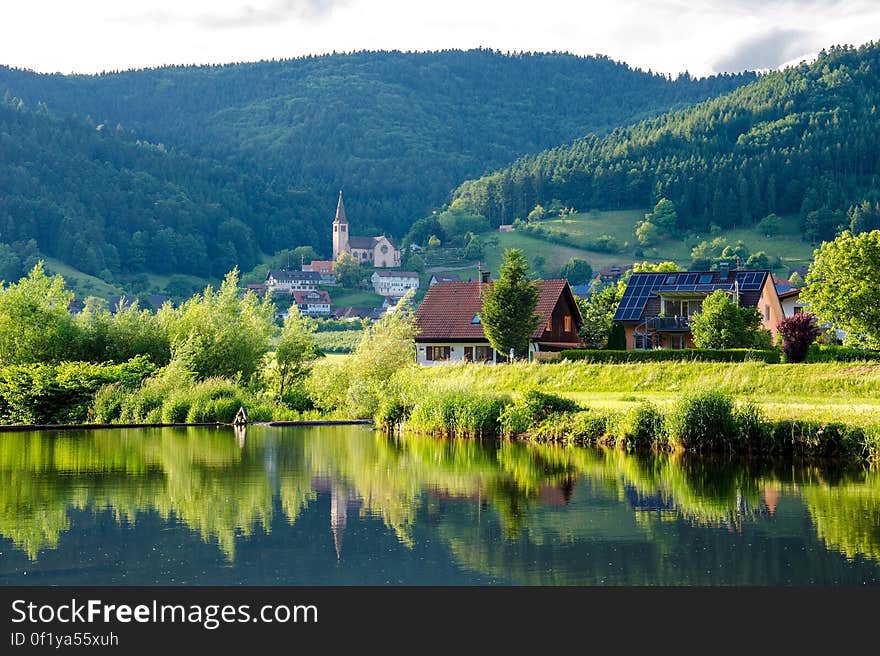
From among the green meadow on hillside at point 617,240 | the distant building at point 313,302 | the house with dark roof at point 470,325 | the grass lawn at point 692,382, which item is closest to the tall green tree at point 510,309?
the house with dark roof at point 470,325

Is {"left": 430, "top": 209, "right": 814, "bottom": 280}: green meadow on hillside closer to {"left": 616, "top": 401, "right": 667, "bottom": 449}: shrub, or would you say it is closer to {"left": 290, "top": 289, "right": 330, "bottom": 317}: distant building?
{"left": 290, "top": 289, "right": 330, "bottom": 317}: distant building

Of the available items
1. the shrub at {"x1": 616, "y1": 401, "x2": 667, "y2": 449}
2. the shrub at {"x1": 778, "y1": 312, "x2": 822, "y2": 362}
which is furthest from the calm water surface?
the shrub at {"x1": 778, "y1": 312, "x2": 822, "y2": 362}

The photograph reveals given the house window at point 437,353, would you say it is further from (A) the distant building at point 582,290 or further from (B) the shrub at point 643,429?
(A) the distant building at point 582,290

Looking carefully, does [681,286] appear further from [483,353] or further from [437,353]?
[437,353]

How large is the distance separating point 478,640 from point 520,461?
1690cm

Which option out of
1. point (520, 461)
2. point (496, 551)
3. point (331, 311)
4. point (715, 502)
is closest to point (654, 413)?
point (520, 461)

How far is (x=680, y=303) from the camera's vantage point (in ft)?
235

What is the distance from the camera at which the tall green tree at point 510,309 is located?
5825 centimetres

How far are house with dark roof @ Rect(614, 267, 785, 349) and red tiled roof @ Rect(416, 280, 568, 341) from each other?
7.29 metres

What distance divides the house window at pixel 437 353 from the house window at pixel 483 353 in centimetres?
174

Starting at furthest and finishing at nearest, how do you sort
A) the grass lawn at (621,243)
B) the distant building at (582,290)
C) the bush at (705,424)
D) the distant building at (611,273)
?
the grass lawn at (621,243), the distant building at (611,273), the distant building at (582,290), the bush at (705,424)

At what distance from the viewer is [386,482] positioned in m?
26.7

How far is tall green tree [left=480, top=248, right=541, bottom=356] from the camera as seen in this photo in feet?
191

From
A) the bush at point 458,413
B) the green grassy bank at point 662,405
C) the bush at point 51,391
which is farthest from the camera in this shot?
the bush at point 51,391
